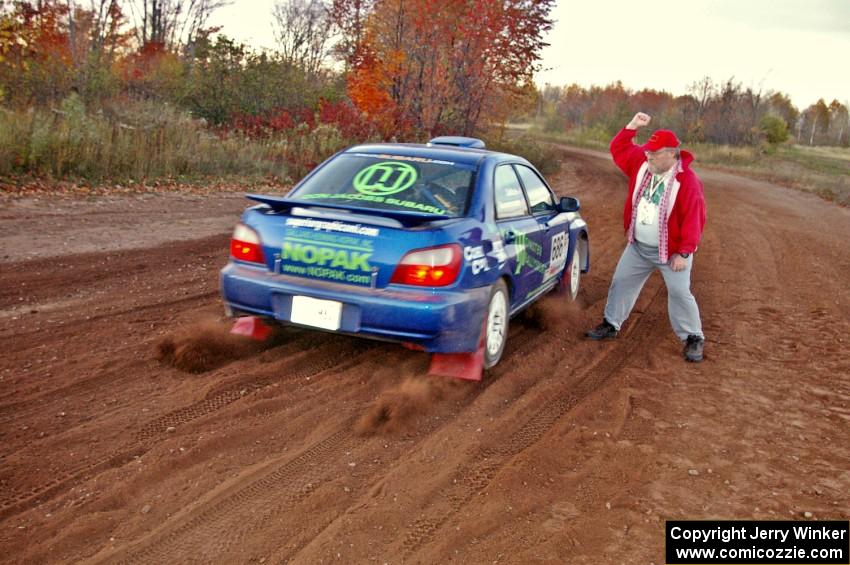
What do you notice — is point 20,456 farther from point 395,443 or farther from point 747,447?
point 747,447

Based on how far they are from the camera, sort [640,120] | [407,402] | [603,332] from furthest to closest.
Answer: [603,332], [640,120], [407,402]

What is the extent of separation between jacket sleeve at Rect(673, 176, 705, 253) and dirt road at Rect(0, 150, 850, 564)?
943 millimetres

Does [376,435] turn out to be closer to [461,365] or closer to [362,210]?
[461,365]

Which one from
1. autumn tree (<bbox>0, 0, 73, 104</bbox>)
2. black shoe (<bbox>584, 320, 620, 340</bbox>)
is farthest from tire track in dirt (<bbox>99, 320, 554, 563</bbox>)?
autumn tree (<bbox>0, 0, 73, 104</bbox>)

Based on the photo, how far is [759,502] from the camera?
3641 millimetres

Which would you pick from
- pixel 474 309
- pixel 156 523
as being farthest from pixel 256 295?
pixel 156 523

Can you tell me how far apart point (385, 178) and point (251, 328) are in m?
1.44

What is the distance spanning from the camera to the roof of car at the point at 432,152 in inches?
221

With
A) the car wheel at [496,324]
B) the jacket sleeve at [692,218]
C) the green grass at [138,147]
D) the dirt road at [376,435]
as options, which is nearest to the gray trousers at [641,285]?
the jacket sleeve at [692,218]

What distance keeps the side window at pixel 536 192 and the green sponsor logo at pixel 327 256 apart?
2109 millimetres

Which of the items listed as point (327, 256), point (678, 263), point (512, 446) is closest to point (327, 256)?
point (327, 256)

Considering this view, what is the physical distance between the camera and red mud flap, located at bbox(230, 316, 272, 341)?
531 cm

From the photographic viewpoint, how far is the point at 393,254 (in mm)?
4586

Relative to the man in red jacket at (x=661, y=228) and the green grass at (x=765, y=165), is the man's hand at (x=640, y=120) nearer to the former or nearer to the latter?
the man in red jacket at (x=661, y=228)
